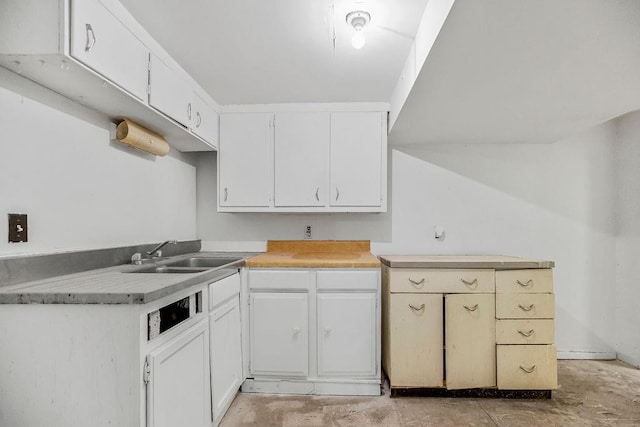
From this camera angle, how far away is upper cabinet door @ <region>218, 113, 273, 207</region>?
2.73m

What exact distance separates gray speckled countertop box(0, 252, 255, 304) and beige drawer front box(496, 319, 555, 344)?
2078mm

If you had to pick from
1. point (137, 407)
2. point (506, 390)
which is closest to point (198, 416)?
point (137, 407)

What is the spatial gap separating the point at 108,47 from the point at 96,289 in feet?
3.34

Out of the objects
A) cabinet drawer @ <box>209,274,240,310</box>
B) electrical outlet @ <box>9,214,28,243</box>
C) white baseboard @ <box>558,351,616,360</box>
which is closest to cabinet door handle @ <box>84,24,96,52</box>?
electrical outlet @ <box>9,214,28,243</box>

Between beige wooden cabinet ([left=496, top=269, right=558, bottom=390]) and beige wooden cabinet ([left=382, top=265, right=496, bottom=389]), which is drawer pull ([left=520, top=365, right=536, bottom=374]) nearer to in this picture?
beige wooden cabinet ([left=496, top=269, right=558, bottom=390])

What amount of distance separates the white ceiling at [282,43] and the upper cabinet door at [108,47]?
0.15 m

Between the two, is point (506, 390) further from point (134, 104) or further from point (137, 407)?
point (134, 104)

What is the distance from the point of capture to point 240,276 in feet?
7.59

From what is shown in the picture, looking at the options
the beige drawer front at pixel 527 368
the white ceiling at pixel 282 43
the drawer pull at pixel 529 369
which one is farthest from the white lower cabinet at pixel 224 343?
the drawer pull at pixel 529 369

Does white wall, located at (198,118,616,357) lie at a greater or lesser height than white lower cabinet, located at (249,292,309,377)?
greater

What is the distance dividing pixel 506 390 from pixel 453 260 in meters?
0.99

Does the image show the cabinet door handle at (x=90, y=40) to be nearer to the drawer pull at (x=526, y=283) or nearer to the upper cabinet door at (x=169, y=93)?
the upper cabinet door at (x=169, y=93)

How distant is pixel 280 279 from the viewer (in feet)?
7.72

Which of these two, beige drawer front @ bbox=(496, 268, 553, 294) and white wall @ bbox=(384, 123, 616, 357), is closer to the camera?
beige drawer front @ bbox=(496, 268, 553, 294)
